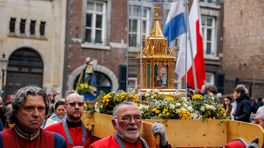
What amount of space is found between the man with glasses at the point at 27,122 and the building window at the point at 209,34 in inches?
876

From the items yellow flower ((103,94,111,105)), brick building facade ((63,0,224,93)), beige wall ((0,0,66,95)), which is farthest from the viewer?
brick building facade ((63,0,224,93))

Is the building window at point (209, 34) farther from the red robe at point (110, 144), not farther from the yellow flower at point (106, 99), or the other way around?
the red robe at point (110, 144)

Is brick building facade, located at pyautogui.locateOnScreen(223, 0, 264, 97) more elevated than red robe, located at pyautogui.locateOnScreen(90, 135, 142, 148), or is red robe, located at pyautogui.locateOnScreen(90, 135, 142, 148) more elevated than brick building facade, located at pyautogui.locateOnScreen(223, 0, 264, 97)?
brick building facade, located at pyautogui.locateOnScreen(223, 0, 264, 97)

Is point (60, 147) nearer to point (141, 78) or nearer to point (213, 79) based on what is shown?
point (141, 78)

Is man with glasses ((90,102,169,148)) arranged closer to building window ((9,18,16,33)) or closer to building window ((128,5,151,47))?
building window ((128,5,151,47))

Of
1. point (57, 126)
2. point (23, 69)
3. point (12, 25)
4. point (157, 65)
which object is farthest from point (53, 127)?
point (12, 25)

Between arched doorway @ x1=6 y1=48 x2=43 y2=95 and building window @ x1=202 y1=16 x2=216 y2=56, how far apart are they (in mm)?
9308

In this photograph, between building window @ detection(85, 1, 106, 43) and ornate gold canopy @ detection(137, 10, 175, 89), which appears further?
building window @ detection(85, 1, 106, 43)

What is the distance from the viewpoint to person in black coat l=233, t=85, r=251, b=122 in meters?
9.14

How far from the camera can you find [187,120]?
17.8 ft

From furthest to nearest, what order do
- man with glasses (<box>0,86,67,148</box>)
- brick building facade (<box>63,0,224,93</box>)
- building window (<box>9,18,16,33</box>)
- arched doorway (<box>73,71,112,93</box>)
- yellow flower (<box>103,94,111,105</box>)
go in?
arched doorway (<box>73,71,112,93</box>) < brick building facade (<box>63,0,224,93</box>) < building window (<box>9,18,16,33</box>) < yellow flower (<box>103,94,111,105</box>) < man with glasses (<box>0,86,67,148</box>)

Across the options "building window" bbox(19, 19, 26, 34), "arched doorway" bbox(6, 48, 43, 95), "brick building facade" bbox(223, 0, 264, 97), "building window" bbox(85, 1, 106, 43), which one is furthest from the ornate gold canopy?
"brick building facade" bbox(223, 0, 264, 97)

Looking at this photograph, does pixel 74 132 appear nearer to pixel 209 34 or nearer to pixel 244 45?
pixel 209 34

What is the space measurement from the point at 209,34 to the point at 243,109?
55.4 feet
